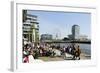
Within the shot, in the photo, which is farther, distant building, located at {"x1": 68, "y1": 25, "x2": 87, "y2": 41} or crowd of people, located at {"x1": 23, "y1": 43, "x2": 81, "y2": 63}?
distant building, located at {"x1": 68, "y1": 25, "x2": 87, "y2": 41}

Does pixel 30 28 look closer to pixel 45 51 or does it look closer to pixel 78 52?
pixel 45 51

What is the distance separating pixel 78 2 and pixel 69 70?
18.4 inches

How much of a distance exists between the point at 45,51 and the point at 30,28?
0.58 feet

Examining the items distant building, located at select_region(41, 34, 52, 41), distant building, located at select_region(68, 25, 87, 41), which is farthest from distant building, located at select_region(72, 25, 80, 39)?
distant building, located at select_region(41, 34, 52, 41)

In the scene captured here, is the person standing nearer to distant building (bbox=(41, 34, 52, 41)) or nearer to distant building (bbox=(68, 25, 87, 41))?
distant building (bbox=(68, 25, 87, 41))

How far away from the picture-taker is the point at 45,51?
1459 millimetres

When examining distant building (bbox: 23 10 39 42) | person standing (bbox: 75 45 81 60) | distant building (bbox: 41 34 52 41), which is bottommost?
person standing (bbox: 75 45 81 60)

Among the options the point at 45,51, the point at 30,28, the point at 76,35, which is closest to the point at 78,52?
the point at 76,35

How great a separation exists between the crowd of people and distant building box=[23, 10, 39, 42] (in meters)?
0.04

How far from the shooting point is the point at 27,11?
141 centimetres

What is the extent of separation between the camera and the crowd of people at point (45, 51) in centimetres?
141

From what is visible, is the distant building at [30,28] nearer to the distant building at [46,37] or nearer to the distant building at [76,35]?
the distant building at [46,37]

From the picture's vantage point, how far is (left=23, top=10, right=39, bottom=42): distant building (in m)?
1.40

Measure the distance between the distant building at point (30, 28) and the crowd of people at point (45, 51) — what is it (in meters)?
0.04
